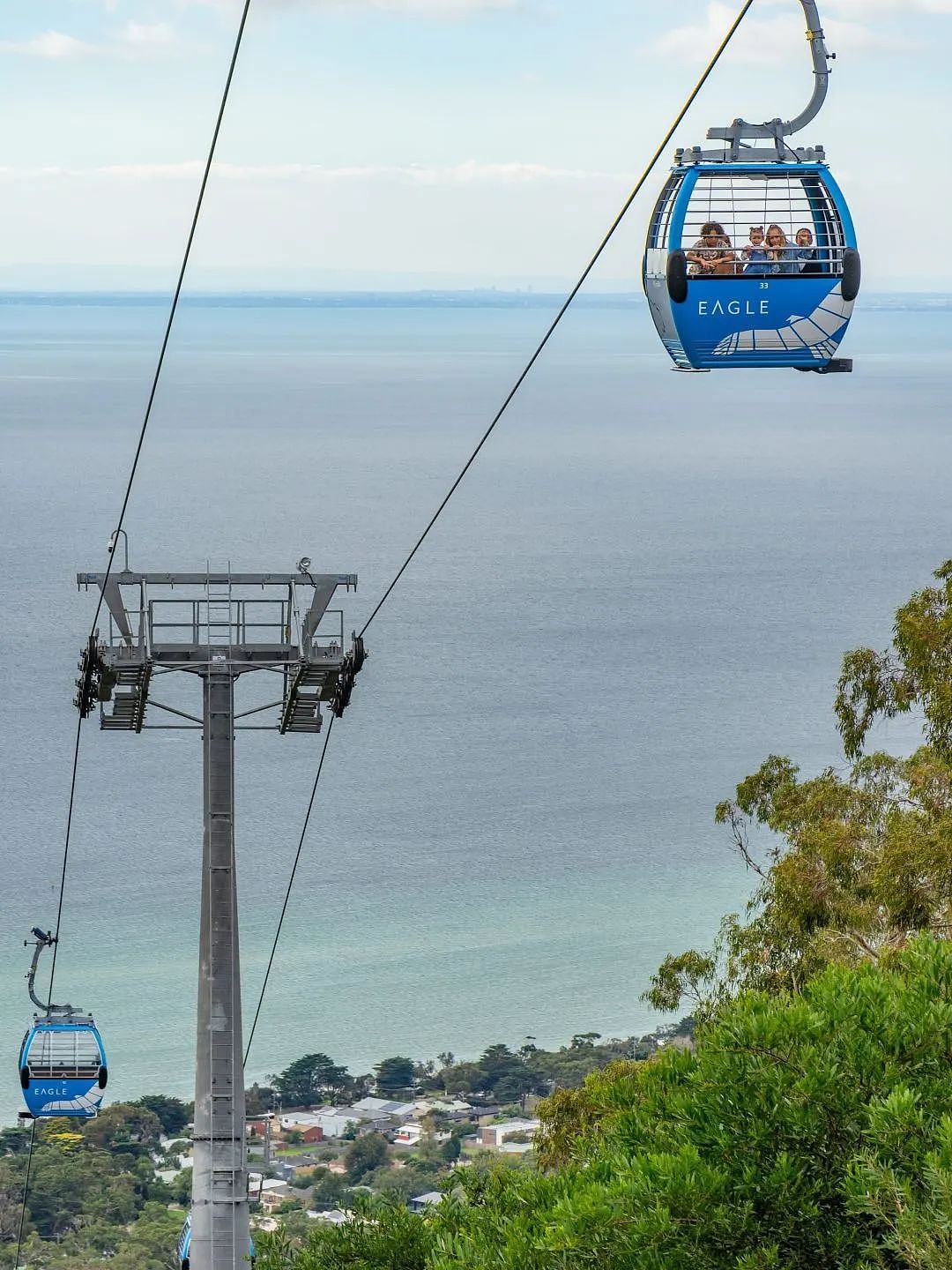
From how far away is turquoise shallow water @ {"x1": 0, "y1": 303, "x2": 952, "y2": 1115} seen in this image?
42281 millimetres

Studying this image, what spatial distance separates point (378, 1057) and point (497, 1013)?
11.6ft

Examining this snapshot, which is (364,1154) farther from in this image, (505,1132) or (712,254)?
(712,254)

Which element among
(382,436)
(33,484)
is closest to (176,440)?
(382,436)

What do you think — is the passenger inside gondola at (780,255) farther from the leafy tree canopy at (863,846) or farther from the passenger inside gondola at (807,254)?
the leafy tree canopy at (863,846)

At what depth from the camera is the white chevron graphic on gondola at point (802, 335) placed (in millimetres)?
9195

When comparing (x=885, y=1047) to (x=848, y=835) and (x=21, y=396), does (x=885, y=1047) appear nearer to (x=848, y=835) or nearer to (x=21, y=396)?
(x=848, y=835)

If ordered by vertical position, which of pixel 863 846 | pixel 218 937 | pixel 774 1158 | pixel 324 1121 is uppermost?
pixel 324 1121

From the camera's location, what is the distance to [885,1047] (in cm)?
713

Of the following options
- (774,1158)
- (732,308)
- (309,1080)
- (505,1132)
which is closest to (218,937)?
(732,308)

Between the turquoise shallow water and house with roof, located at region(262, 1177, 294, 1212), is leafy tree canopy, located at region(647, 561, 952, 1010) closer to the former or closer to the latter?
house with roof, located at region(262, 1177, 294, 1212)

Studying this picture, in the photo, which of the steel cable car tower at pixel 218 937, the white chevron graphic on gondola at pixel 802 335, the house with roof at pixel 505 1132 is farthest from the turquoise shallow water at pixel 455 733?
the white chevron graphic on gondola at pixel 802 335

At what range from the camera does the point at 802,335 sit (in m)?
9.25

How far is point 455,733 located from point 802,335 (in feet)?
166

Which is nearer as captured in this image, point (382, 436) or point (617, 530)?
point (617, 530)
